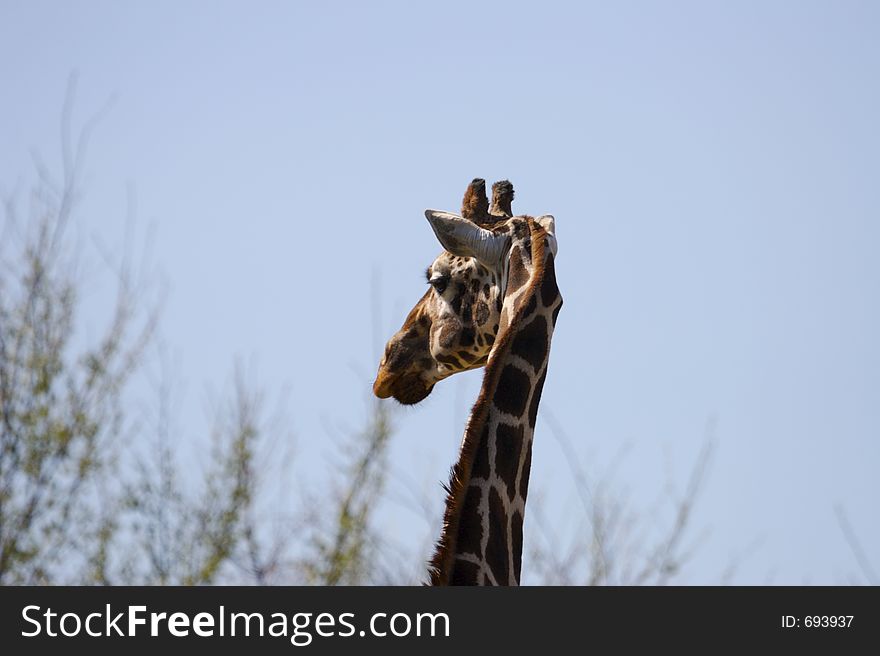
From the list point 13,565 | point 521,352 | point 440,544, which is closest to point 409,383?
point 521,352

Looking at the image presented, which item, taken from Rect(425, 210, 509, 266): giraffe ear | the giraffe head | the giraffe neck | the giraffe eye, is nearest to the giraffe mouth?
the giraffe head

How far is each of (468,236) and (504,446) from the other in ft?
4.54

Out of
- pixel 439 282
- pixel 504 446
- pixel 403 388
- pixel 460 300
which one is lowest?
pixel 504 446

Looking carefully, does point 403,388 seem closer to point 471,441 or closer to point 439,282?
point 439,282

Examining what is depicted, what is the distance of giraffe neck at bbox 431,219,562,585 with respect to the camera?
6.00m

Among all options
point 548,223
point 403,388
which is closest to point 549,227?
point 548,223

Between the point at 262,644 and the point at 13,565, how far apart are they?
299 inches

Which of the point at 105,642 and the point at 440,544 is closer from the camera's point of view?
the point at 440,544

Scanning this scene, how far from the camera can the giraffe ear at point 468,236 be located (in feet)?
24.0

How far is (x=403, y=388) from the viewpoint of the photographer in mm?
8234

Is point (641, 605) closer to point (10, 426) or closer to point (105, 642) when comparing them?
point (105, 642)

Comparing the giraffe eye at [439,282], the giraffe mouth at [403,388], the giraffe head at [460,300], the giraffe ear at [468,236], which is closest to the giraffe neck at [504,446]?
the giraffe head at [460,300]

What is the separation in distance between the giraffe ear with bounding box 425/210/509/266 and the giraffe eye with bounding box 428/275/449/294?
47 centimetres

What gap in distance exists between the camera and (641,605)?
19.9ft
